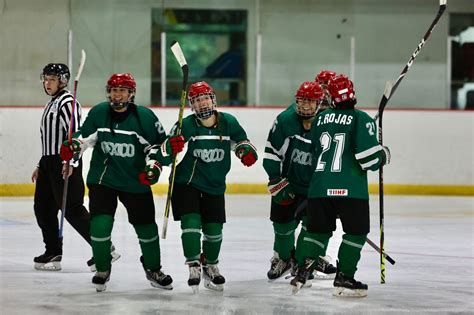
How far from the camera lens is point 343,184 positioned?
512 centimetres

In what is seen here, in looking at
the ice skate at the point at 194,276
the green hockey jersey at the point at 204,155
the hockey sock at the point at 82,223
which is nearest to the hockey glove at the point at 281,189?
the green hockey jersey at the point at 204,155

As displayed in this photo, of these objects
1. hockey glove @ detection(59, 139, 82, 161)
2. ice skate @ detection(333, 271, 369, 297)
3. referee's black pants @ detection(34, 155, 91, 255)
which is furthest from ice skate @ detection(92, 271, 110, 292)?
ice skate @ detection(333, 271, 369, 297)

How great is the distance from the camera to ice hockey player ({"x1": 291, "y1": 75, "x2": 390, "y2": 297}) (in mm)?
5121

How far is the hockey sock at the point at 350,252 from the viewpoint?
16.9 feet

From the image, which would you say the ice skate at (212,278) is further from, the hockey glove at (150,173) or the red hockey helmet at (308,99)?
the red hockey helmet at (308,99)

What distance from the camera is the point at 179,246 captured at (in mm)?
7086

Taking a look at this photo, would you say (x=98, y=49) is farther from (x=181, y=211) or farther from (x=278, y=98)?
(x=181, y=211)

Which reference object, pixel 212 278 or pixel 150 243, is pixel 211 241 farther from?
pixel 150 243

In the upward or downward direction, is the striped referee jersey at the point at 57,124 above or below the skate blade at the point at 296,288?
above

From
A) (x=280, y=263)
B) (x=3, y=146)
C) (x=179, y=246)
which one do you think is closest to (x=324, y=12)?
(x=3, y=146)

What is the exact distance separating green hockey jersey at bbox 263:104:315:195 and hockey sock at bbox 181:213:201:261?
0.63 meters

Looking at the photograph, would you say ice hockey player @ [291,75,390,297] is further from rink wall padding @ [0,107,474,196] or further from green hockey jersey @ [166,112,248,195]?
rink wall padding @ [0,107,474,196]

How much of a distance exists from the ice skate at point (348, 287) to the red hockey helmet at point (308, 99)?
96cm

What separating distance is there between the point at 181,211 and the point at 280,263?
81cm
